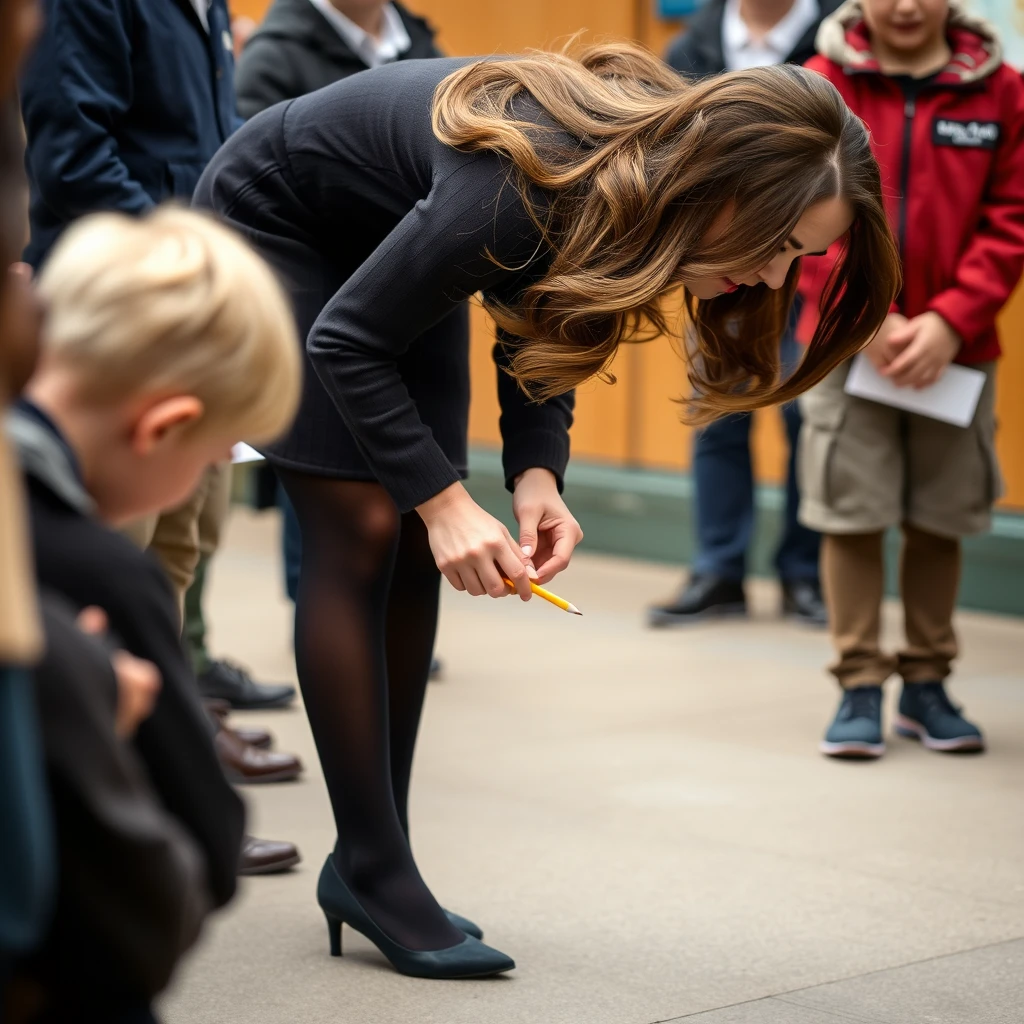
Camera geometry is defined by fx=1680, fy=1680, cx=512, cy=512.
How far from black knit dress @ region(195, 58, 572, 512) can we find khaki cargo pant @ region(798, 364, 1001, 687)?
1.34 meters

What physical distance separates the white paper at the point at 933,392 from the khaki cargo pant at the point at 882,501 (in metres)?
0.05

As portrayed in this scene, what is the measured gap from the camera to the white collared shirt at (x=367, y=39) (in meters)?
4.38

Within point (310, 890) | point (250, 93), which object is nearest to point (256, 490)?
point (250, 93)

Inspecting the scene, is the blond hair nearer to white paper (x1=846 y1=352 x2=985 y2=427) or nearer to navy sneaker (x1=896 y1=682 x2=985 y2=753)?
white paper (x1=846 y1=352 x2=985 y2=427)

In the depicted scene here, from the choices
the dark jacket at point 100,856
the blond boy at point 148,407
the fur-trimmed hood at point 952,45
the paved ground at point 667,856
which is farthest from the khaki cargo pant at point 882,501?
the dark jacket at point 100,856

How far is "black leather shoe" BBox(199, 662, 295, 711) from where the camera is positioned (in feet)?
13.4

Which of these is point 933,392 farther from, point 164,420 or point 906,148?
point 164,420

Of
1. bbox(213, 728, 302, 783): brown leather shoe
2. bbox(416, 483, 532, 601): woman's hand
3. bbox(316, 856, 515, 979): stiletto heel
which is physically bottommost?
bbox(213, 728, 302, 783): brown leather shoe

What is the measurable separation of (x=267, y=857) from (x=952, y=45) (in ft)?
7.81

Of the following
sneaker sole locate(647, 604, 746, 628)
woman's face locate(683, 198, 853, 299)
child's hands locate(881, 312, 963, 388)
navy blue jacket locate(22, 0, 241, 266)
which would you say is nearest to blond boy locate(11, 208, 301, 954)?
woman's face locate(683, 198, 853, 299)

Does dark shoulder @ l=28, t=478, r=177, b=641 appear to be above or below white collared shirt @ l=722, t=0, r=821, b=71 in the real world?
above

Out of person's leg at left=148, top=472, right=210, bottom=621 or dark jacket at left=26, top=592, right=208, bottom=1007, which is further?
person's leg at left=148, top=472, right=210, bottom=621

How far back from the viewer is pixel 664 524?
253 inches

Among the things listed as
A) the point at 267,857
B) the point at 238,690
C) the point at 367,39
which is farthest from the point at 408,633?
the point at 367,39
